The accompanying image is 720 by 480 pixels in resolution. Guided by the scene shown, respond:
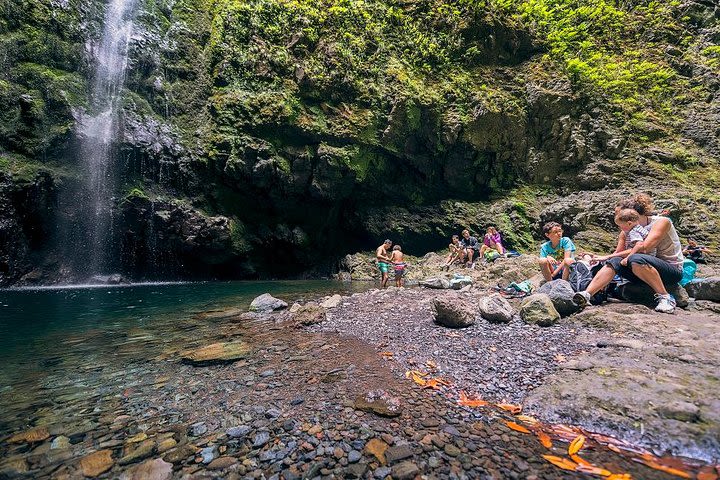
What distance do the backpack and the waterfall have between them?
21623 mm

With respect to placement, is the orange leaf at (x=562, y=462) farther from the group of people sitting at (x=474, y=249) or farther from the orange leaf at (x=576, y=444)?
the group of people sitting at (x=474, y=249)

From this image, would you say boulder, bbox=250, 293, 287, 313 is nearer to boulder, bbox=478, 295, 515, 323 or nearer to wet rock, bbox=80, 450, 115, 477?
boulder, bbox=478, 295, 515, 323

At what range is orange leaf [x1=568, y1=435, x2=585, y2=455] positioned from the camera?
7.14 ft

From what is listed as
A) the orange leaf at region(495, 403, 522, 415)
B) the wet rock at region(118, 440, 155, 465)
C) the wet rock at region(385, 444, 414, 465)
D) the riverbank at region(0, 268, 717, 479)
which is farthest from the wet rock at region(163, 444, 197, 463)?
the orange leaf at region(495, 403, 522, 415)

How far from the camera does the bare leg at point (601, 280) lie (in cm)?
514

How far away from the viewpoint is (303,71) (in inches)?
733

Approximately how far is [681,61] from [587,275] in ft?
74.3

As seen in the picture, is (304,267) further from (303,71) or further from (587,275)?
(587,275)

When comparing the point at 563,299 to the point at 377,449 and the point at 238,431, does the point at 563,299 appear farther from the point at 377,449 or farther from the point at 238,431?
the point at 238,431

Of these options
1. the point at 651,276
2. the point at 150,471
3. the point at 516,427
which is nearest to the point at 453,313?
the point at 516,427

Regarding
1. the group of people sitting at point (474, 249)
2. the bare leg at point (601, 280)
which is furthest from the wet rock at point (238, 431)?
the group of people sitting at point (474, 249)

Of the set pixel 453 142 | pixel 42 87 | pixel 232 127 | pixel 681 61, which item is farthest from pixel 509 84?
pixel 42 87

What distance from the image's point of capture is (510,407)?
2.80 m

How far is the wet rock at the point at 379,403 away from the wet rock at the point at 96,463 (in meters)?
1.98
